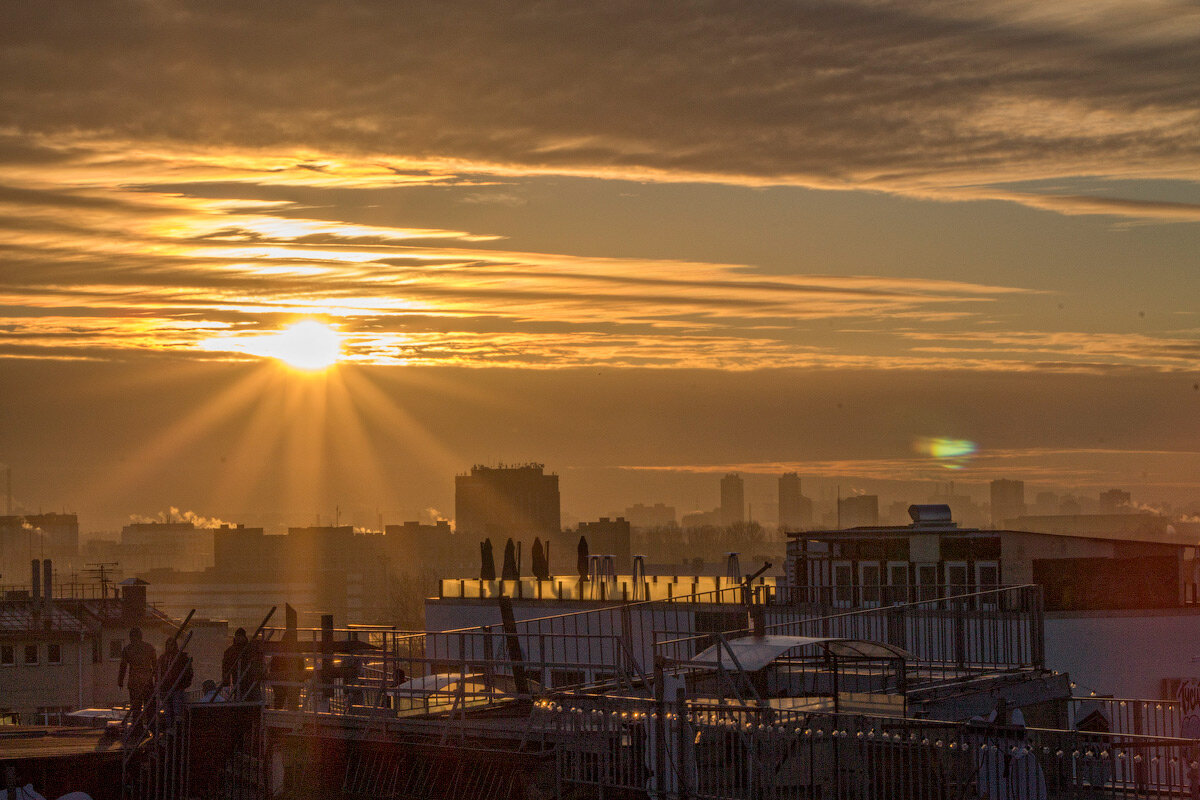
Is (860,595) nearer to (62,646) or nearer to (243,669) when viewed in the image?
(243,669)

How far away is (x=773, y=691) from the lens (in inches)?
995

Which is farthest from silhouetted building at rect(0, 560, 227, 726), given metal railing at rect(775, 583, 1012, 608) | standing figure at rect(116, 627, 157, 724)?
standing figure at rect(116, 627, 157, 724)

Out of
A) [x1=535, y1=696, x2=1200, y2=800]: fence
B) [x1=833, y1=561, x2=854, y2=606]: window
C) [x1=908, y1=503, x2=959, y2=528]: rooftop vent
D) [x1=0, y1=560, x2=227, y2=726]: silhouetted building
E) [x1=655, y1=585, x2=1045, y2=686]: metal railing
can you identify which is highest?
[x1=908, y1=503, x2=959, y2=528]: rooftop vent

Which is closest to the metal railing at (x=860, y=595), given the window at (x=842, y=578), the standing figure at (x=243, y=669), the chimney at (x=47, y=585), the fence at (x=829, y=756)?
the window at (x=842, y=578)

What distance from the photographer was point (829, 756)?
61.3 ft

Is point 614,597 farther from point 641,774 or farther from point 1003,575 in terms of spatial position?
point 641,774

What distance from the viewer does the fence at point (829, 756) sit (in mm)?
16859

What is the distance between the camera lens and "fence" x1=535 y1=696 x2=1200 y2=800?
55.3 ft

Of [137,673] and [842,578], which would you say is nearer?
[137,673]

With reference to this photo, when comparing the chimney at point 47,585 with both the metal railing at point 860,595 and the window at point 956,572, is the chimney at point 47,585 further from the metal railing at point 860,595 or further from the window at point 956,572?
the window at point 956,572

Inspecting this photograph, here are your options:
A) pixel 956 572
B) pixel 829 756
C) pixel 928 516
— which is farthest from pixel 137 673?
pixel 928 516

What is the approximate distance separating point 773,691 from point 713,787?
5.74 m

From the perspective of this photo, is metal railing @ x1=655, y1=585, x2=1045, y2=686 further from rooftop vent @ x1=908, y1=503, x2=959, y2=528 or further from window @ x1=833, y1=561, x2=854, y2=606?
rooftop vent @ x1=908, y1=503, x2=959, y2=528

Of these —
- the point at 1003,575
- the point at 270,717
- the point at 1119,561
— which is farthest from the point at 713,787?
the point at 1119,561
